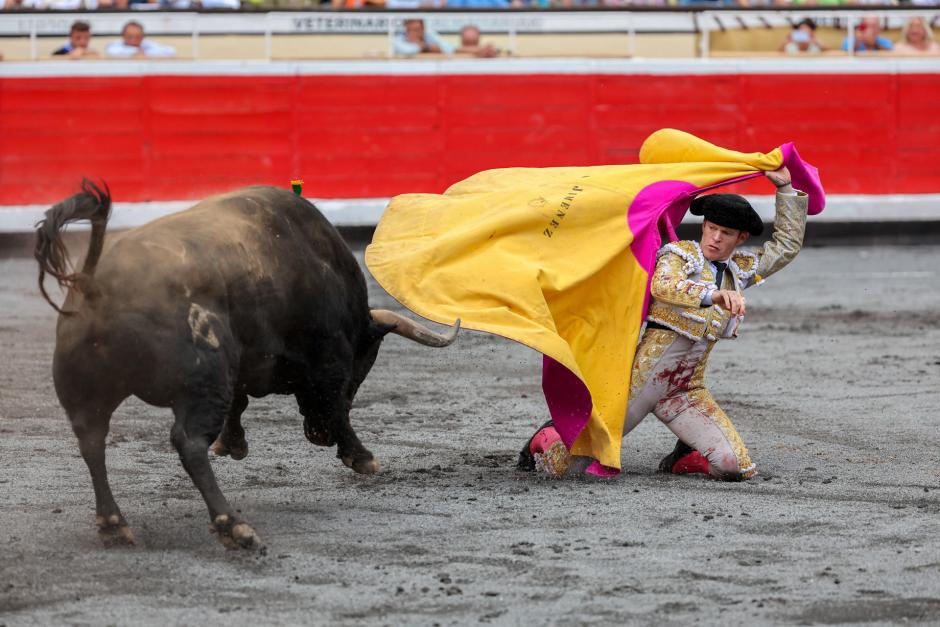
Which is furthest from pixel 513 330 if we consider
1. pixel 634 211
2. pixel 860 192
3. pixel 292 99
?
pixel 860 192

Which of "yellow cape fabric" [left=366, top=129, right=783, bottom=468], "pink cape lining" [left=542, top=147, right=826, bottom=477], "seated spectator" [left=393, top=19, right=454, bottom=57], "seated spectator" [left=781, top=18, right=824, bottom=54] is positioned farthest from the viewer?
"seated spectator" [left=781, top=18, right=824, bottom=54]

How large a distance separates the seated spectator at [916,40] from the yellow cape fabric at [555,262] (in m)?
7.85

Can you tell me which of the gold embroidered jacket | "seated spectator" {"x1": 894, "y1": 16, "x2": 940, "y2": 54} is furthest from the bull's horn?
"seated spectator" {"x1": 894, "y1": 16, "x2": 940, "y2": 54}

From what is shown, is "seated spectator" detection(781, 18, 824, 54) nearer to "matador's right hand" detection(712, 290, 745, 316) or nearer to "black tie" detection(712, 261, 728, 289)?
"black tie" detection(712, 261, 728, 289)

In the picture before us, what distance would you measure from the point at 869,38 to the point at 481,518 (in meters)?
8.86

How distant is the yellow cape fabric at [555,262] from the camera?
14.2 ft

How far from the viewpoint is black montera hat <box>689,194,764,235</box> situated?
171 inches

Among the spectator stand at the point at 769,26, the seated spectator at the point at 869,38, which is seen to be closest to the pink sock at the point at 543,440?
the spectator stand at the point at 769,26

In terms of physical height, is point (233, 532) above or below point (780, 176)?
below

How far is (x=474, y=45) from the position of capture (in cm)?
1142

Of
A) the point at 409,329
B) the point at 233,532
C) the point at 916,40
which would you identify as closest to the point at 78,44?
the point at 916,40

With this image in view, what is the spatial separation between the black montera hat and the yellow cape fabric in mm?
196

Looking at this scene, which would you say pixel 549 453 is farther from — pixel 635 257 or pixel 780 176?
pixel 780 176

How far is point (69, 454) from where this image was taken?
4754mm
